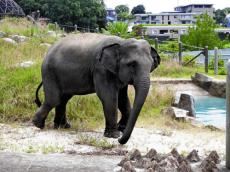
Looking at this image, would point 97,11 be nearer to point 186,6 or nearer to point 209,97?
point 209,97

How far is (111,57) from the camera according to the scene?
693 cm

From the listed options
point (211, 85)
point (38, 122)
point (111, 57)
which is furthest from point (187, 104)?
point (211, 85)

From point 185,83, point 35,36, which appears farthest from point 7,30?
point 185,83

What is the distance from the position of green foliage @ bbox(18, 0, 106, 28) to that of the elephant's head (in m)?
41.9

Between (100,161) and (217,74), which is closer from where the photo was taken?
(100,161)

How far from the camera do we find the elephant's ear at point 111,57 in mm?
6930

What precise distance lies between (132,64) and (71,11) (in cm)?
4245

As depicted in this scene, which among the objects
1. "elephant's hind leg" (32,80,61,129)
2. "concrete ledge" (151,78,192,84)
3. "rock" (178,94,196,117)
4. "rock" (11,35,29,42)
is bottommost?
"concrete ledge" (151,78,192,84)

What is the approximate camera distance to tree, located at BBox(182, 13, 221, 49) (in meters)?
32.9

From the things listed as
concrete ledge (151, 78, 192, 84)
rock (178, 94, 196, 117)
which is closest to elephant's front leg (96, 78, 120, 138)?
rock (178, 94, 196, 117)

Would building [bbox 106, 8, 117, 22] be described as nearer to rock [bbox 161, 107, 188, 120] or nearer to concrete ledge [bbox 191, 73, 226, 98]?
concrete ledge [bbox 191, 73, 226, 98]

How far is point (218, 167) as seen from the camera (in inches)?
176

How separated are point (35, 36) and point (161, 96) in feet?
37.7

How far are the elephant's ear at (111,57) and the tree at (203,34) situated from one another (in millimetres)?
26600
